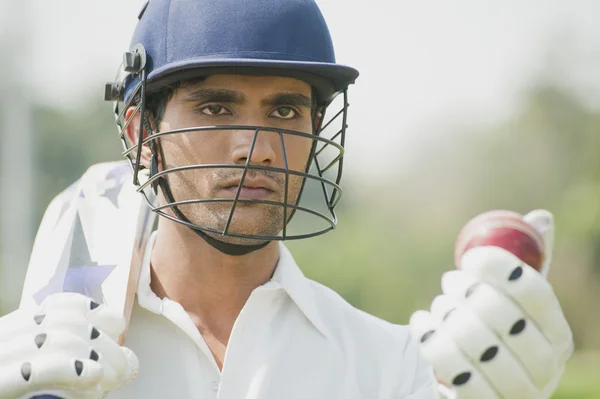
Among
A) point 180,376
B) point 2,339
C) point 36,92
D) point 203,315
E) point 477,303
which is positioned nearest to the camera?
point 477,303

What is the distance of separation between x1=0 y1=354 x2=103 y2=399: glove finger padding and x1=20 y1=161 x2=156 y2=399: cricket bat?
1.92 ft

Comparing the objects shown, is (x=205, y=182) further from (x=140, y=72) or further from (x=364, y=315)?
(x=364, y=315)

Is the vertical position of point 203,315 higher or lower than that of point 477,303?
lower

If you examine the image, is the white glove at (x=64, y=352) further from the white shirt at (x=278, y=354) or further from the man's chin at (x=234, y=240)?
the man's chin at (x=234, y=240)

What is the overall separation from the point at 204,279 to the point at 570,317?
1602cm

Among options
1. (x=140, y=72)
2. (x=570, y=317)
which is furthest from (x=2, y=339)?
(x=570, y=317)

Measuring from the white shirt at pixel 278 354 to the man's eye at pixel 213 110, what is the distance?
51 cm

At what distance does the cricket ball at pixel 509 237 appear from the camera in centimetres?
255

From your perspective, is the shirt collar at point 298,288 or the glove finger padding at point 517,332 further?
the shirt collar at point 298,288

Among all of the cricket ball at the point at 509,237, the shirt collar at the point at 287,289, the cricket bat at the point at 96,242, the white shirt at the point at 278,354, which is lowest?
the white shirt at the point at 278,354

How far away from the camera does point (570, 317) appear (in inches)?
736

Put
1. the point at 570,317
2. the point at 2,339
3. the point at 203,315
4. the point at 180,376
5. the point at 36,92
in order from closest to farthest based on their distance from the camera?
the point at 2,339, the point at 180,376, the point at 203,315, the point at 570,317, the point at 36,92

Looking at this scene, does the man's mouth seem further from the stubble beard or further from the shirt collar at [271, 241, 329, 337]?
the shirt collar at [271, 241, 329, 337]

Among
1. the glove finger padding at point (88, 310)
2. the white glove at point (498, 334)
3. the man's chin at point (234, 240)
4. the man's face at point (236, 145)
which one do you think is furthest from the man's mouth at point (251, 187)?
the white glove at point (498, 334)
